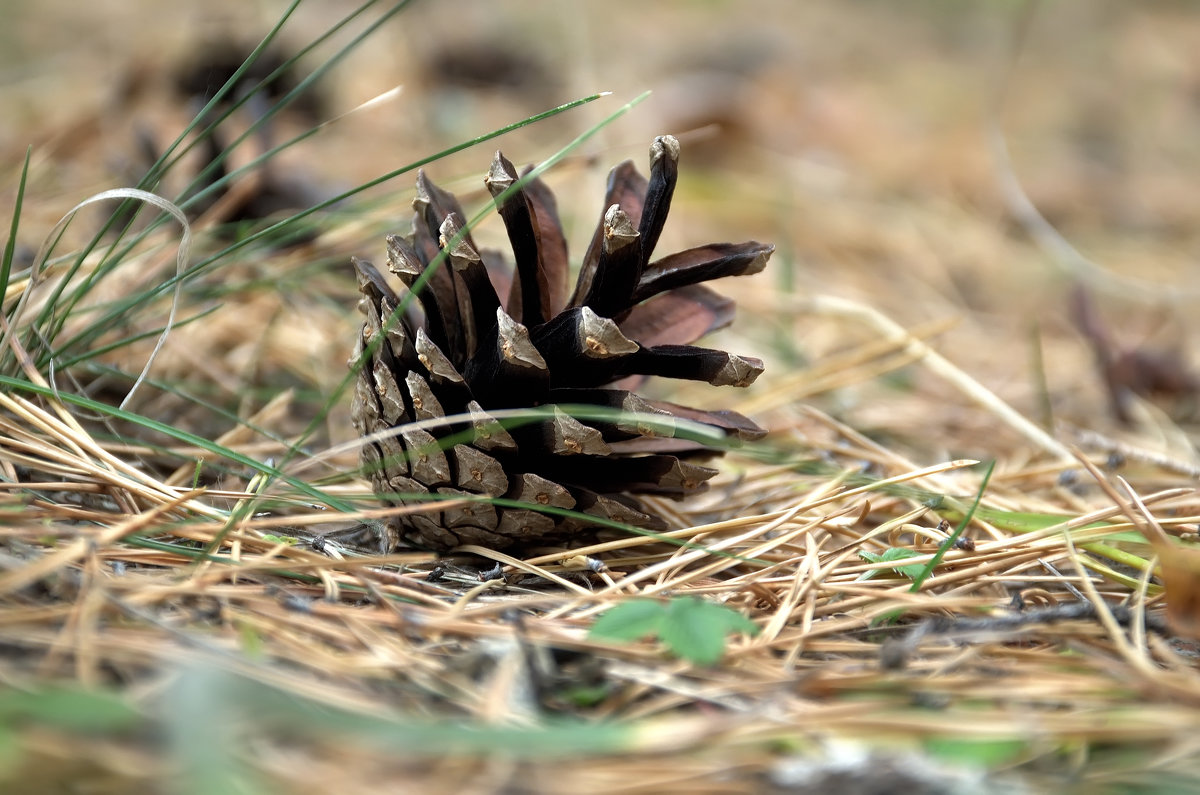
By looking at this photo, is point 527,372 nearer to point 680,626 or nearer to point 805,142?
point 680,626

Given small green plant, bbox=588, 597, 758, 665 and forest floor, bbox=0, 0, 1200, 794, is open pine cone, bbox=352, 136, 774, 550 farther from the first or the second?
small green plant, bbox=588, 597, 758, 665

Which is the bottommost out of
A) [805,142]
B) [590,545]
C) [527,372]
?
[590,545]

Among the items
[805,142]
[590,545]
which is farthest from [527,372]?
[805,142]

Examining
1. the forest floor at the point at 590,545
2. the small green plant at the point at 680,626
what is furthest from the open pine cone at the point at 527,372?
the small green plant at the point at 680,626

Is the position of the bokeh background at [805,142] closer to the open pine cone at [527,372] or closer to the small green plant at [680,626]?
the open pine cone at [527,372]

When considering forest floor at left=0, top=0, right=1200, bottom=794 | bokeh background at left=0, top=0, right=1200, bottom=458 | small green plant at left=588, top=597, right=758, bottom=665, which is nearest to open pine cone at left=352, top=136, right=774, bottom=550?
forest floor at left=0, top=0, right=1200, bottom=794

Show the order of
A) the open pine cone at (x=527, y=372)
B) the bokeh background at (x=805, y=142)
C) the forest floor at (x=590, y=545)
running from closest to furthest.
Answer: the forest floor at (x=590, y=545) → the open pine cone at (x=527, y=372) → the bokeh background at (x=805, y=142)

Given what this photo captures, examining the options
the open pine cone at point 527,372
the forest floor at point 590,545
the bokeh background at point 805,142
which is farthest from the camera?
the bokeh background at point 805,142
